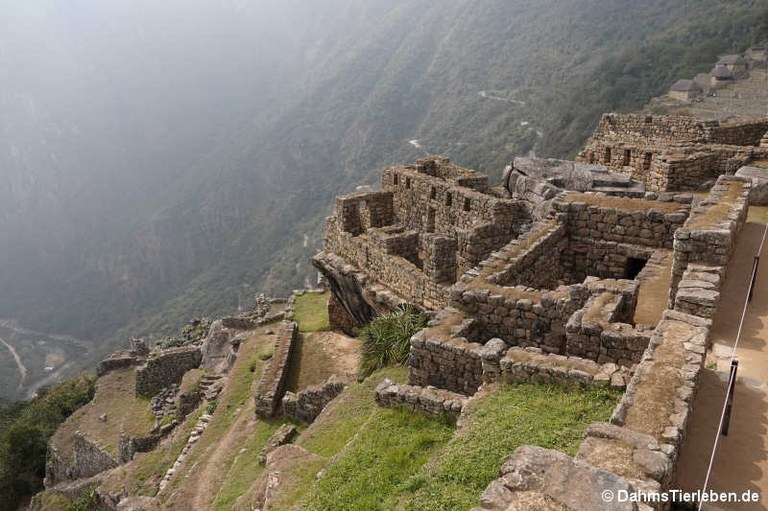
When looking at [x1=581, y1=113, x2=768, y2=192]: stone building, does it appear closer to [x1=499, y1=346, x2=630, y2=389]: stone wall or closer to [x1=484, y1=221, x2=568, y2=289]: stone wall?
[x1=484, y1=221, x2=568, y2=289]: stone wall

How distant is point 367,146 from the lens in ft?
311

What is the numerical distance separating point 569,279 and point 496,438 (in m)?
6.33

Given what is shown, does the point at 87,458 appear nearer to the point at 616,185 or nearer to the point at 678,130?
the point at 616,185

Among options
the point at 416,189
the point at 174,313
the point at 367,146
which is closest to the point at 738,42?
the point at 367,146

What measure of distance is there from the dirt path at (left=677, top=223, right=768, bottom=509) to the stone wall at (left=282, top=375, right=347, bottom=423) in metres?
8.62

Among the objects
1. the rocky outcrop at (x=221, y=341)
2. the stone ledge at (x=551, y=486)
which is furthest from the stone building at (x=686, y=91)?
the stone ledge at (x=551, y=486)

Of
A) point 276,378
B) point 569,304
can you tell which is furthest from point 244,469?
point 569,304

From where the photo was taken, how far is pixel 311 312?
21922 mm

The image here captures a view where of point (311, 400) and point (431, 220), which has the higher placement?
point (431, 220)

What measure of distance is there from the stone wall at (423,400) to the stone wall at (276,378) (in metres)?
→ 8.42

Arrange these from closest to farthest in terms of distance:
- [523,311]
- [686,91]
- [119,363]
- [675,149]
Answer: [523,311] → [675,149] → [119,363] → [686,91]

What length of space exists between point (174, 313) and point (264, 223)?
81.1ft

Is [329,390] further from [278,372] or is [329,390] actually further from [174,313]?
[174,313]

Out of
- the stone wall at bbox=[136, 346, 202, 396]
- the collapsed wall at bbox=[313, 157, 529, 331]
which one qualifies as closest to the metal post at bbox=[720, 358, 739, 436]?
the collapsed wall at bbox=[313, 157, 529, 331]
